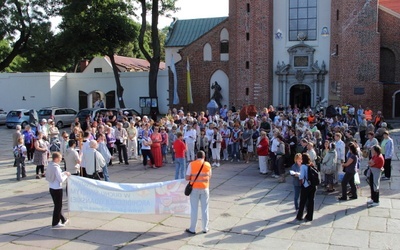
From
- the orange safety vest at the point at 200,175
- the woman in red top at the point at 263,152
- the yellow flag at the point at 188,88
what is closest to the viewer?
the orange safety vest at the point at 200,175

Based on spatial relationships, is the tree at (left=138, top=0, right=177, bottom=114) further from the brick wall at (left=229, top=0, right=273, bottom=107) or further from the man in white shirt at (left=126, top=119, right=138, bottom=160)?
the man in white shirt at (left=126, top=119, right=138, bottom=160)

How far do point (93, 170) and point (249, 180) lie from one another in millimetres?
5155

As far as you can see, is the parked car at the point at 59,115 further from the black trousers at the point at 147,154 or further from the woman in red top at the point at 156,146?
the woman in red top at the point at 156,146

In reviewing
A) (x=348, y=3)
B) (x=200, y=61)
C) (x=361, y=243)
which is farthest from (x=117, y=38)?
(x=361, y=243)

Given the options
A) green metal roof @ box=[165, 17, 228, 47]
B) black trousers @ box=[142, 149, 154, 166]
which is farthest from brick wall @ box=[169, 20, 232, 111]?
black trousers @ box=[142, 149, 154, 166]

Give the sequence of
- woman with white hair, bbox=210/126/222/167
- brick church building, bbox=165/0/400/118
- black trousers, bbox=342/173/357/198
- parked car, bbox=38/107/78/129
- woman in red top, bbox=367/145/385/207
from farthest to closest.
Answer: parked car, bbox=38/107/78/129
brick church building, bbox=165/0/400/118
woman with white hair, bbox=210/126/222/167
black trousers, bbox=342/173/357/198
woman in red top, bbox=367/145/385/207

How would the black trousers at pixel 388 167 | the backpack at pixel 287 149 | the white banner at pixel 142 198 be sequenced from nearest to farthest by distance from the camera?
the white banner at pixel 142 198
the black trousers at pixel 388 167
the backpack at pixel 287 149

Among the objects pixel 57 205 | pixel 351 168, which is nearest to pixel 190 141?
pixel 351 168

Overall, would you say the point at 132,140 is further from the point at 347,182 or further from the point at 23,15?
the point at 23,15

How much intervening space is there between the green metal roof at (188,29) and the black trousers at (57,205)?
37.1m

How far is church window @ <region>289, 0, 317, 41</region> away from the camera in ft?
101

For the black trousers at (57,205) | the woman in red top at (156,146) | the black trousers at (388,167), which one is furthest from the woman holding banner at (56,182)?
the black trousers at (388,167)

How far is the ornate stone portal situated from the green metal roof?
16.1 m

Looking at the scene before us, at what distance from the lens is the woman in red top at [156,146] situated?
53.3ft
